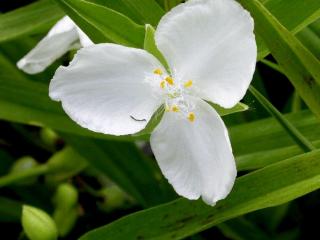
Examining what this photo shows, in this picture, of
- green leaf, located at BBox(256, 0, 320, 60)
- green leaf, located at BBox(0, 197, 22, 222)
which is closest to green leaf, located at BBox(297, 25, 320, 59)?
green leaf, located at BBox(256, 0, 320, 60)

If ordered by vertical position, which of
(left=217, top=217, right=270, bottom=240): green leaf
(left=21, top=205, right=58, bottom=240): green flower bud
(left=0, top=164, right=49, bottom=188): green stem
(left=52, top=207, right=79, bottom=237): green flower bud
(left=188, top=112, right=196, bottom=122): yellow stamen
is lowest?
(left=52, top=207, right=79, bottom=237): green flower bud

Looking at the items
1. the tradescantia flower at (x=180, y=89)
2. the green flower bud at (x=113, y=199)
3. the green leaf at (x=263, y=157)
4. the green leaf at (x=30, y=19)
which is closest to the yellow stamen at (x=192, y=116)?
the tradescantia flower at (x=180, y=89)

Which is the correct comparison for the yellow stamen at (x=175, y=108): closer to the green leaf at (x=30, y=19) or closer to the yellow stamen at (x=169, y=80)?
the yellow stamen at (x=169, y=80)

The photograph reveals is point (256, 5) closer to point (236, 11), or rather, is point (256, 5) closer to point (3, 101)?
point (236, 11)

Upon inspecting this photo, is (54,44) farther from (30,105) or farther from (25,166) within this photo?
(25,166)

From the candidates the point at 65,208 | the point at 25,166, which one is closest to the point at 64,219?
the point at 65,208

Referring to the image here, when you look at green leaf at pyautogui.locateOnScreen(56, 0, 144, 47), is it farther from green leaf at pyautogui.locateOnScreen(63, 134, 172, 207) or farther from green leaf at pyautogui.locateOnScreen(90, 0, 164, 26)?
green leaf at pyautogui.locateOnScreen(63, 134, 172, 207)

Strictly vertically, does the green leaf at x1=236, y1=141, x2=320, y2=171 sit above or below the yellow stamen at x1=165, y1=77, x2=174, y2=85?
below

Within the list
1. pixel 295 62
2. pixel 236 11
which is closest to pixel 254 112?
pixel 295 62
